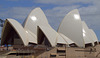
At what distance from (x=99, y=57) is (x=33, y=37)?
615 inches

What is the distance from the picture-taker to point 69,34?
158 feet

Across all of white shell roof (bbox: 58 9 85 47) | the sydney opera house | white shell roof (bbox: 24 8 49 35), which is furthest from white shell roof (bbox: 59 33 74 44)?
white shell roof (bbox: 24 8 49 35)

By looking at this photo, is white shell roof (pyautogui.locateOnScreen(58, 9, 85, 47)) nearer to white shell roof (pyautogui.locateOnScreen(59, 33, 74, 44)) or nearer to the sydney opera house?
the sydney opera house

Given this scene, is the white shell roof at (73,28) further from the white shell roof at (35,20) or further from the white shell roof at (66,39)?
the white shell roof at (35,20)

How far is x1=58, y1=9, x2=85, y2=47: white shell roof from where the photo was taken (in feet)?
155

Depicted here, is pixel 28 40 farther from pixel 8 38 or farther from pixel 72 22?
pixel 72 22

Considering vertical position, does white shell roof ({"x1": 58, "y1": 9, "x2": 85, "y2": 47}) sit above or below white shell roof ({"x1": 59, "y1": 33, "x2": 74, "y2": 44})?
above

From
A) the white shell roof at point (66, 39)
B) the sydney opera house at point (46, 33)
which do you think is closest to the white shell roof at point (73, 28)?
the sydney opera house at point (46, 33)

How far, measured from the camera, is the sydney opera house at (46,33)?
4416 cm

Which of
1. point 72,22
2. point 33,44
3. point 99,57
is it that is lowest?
point 99,57

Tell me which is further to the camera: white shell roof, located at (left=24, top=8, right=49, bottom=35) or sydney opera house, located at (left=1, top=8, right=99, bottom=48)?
white shell roof, located at (left=24, top=8, right=49, bottom=35)

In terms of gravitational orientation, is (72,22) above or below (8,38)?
above

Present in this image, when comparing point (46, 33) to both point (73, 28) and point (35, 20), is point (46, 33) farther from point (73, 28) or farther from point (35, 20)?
point (35, 20)

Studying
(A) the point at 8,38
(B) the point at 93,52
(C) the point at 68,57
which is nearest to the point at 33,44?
(A) the point at 8,38
